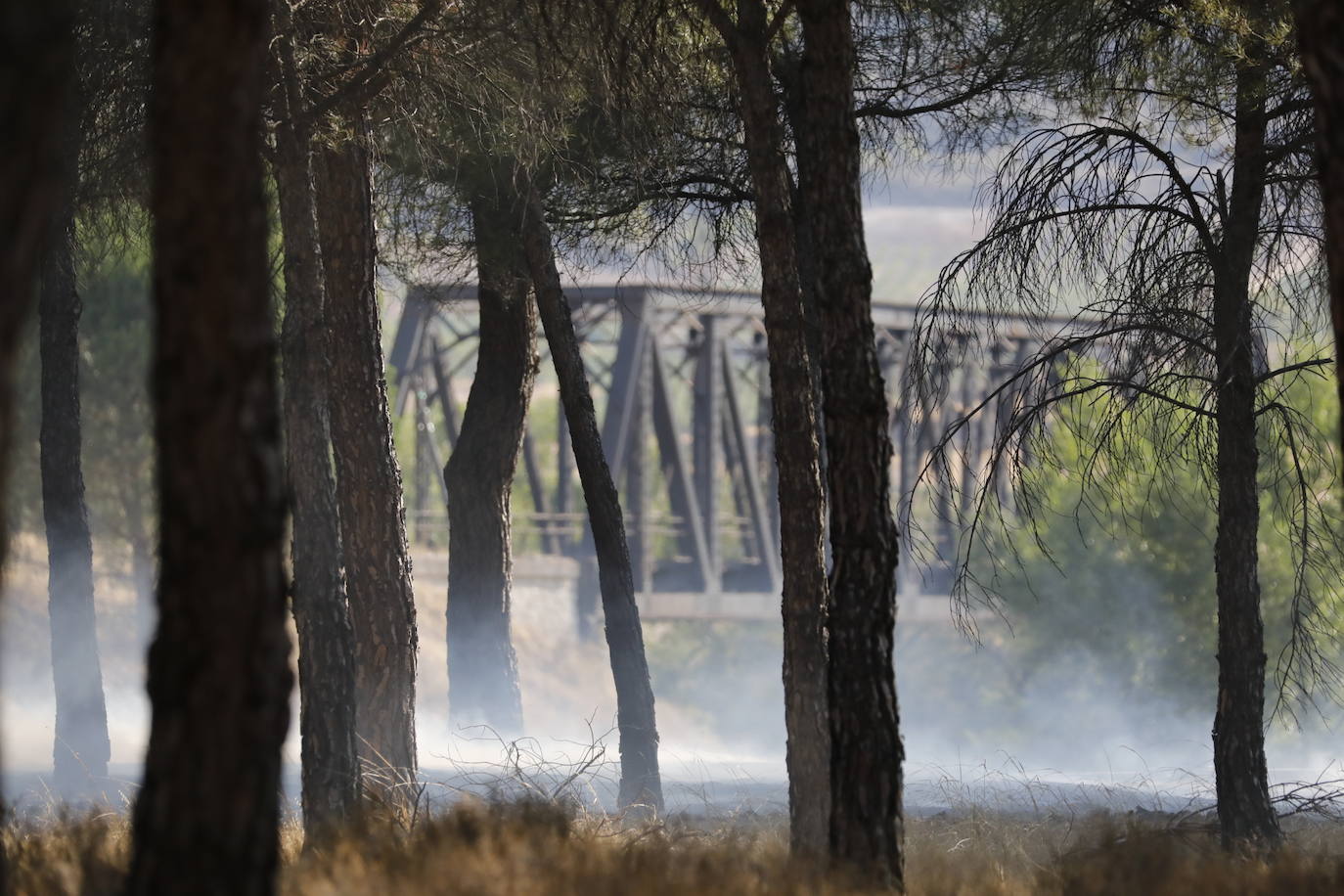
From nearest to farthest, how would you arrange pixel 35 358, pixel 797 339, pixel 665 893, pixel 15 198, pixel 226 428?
pixel 15 198 < pixel 226 428 < pixel 665 893 < pixel 797 339 < pixel 35 358

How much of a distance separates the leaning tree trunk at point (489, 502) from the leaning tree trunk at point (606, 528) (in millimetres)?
2599

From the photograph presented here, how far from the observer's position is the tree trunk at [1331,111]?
398 centimetres

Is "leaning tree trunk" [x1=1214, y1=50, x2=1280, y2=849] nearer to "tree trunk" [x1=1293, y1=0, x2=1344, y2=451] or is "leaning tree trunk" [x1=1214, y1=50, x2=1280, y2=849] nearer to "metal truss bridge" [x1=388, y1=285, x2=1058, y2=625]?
"tree trunk" [x1=1293, y1=0, x2=1344, y2=451]

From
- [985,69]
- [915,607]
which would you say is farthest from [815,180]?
[915,607]

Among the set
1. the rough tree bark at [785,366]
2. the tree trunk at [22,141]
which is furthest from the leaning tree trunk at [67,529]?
the tree trunk at [22,141]

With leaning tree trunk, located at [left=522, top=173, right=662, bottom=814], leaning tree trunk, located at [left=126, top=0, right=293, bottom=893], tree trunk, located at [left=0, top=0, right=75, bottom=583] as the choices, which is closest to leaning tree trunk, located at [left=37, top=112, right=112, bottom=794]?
leaning tree trunk, located at [left=522, top=173, right=662, bottom=814]

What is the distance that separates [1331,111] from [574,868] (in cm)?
311

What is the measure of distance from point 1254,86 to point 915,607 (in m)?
30.9

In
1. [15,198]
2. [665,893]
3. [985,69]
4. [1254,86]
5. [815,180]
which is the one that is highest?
[985,69]

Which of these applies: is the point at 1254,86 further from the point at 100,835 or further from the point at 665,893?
the point at 100,835

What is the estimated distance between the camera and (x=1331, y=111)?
400cm

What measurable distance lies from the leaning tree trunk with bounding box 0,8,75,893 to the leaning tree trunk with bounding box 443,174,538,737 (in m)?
11.2

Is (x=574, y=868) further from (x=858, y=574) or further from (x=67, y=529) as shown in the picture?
(x=67, y=529)

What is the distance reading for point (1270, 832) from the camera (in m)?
8.25
